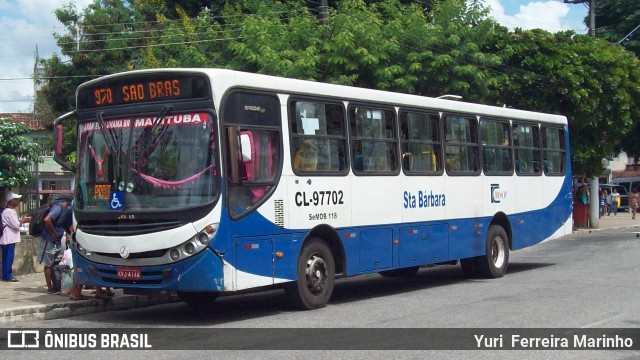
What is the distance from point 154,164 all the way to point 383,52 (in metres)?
13.4

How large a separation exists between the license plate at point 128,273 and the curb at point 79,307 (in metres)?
1.66

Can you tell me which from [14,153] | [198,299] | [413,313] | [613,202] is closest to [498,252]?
[413,313]

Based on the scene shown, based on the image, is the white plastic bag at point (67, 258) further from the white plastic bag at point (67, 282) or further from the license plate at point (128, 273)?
the license plate at point (128, 273)

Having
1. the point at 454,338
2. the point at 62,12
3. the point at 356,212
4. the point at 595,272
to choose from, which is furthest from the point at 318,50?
the point at 62,12

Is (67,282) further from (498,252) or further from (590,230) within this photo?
(590,230)

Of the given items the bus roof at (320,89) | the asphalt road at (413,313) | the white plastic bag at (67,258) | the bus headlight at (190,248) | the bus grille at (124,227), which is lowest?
the asphalt road at (413,313)

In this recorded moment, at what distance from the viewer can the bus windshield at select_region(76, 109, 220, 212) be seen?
1098 centimetres

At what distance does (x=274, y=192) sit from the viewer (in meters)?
11.8

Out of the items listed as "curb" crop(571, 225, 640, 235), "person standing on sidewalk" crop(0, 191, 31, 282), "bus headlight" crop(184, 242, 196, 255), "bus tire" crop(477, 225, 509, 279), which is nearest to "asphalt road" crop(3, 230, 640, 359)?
"bus tire" crop(477, 225, 509, 279)

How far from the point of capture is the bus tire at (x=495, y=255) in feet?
→ 56.2

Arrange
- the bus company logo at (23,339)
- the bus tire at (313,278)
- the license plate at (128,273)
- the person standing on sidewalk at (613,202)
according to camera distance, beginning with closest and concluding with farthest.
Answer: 1. the bus company logo at (23,339)
2. the license plate at (128,273)
3. the bus tire at (313,278)
4. the person standing on sidewalk at (613,202)

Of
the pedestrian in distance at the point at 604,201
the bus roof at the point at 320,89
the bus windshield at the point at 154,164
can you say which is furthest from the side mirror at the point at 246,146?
the pedestrian in distance at the point at 604,201

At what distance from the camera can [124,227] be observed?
1123 centimetres

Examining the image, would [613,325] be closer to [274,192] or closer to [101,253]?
[274,192]
